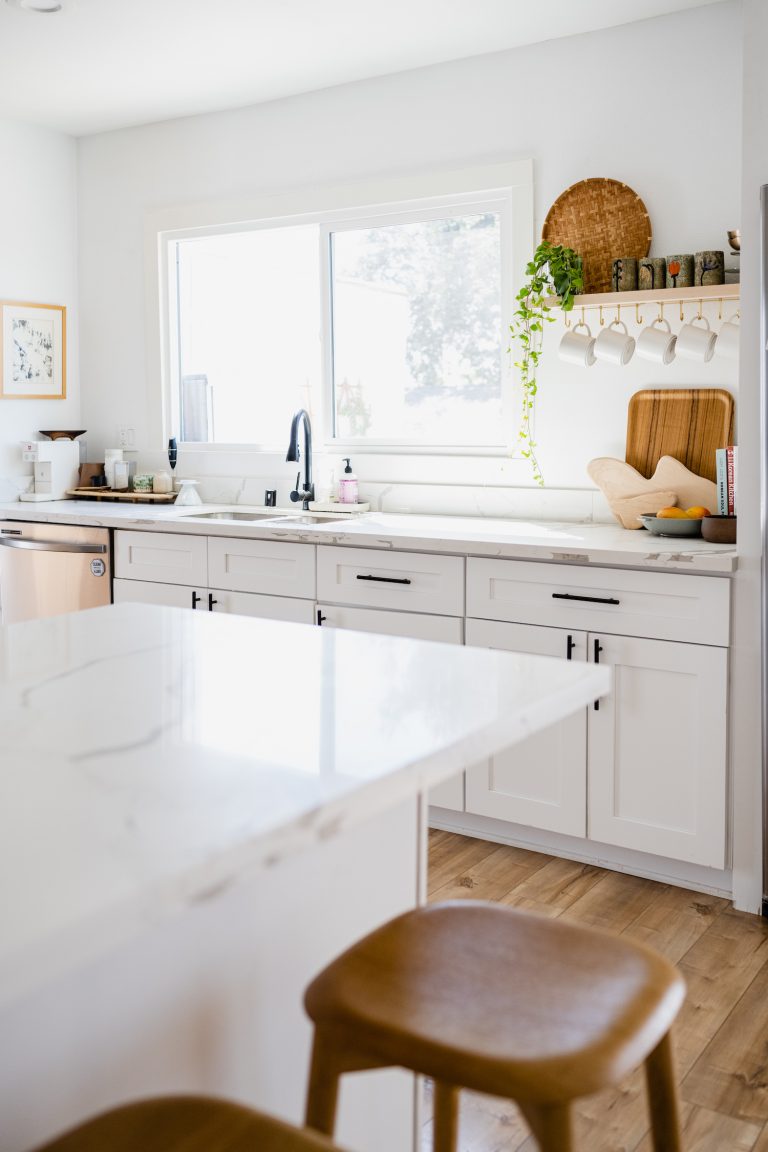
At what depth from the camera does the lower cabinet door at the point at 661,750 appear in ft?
9.04

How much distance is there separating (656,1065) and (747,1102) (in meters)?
1.07

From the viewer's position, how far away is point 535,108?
3.55 metres

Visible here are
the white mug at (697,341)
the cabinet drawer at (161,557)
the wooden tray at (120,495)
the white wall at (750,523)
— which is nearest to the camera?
the white wall at (750,523)

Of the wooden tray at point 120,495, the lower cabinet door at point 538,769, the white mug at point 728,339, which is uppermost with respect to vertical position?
the white mug at point 728,339

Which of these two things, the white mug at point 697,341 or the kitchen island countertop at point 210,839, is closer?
the kitchen island countertop at point 210,839

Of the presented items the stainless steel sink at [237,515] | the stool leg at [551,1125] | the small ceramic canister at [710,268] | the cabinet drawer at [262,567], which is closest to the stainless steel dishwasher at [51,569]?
the stainless steel sink at [237,515]

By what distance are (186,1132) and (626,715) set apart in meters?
2.22

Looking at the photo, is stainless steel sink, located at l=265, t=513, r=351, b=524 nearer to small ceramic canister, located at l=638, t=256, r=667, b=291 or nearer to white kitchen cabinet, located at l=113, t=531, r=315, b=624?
white kitchen cabinet, located at l=113, t=531, r=315, b=624

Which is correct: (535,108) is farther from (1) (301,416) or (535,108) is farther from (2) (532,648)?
(2) (532,648)

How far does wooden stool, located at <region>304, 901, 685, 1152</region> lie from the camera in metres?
0.89

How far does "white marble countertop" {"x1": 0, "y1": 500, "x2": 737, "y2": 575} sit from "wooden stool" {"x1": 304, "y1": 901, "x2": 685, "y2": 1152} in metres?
1.75

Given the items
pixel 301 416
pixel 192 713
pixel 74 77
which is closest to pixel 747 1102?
pixel 192 713

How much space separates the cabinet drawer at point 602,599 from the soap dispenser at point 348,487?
990 millimetres

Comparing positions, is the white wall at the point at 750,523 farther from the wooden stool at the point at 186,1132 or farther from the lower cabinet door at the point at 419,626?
the wooden stool at the point at 186,1132
